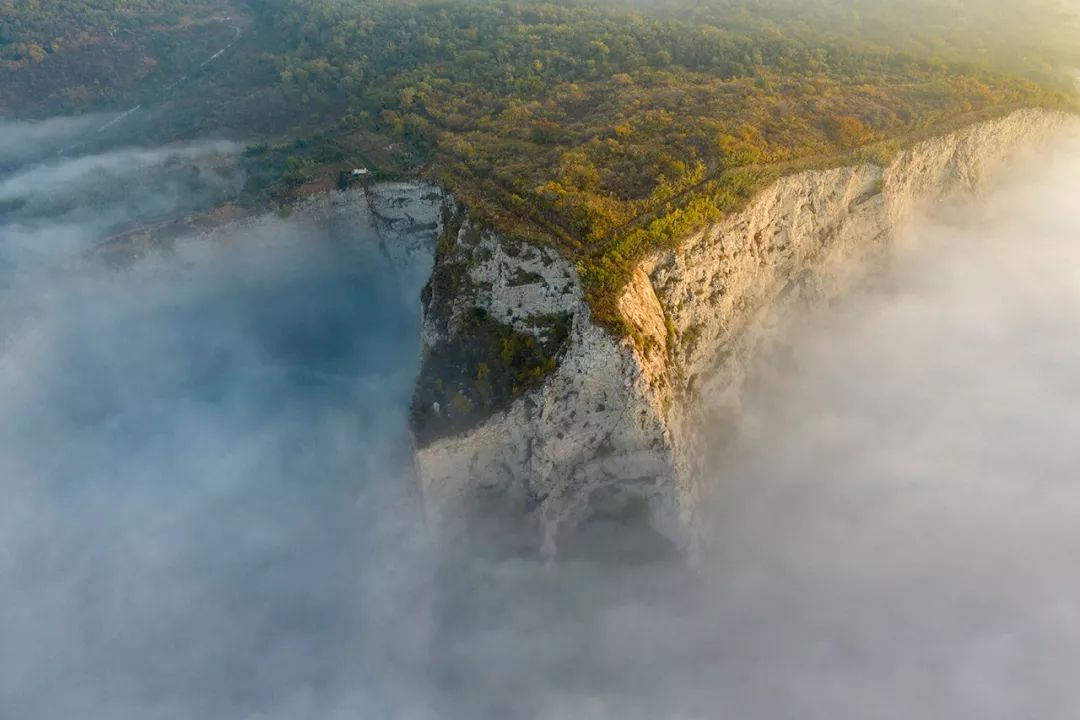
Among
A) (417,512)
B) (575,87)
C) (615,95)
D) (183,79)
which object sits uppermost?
(183,79)

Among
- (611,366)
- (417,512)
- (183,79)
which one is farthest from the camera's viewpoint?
(183,79)

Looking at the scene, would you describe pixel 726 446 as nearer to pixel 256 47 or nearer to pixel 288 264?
pixel 288 264

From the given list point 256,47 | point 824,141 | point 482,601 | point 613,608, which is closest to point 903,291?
point 824,141

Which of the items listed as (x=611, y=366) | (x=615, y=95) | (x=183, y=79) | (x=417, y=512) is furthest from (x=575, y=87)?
(x=183, y=79)

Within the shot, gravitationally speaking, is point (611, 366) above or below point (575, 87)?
below

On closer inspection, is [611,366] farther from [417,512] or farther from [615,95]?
[615,95]

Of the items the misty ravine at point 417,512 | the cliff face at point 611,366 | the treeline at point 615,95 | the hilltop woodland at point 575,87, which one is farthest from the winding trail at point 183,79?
the cliff face at point 611,366

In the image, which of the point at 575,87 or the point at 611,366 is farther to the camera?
the point at 575,87

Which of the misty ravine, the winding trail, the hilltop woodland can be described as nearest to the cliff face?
the hilltop woodland

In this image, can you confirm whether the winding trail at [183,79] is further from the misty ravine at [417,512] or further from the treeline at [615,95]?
the misty ravine at [417,512]
